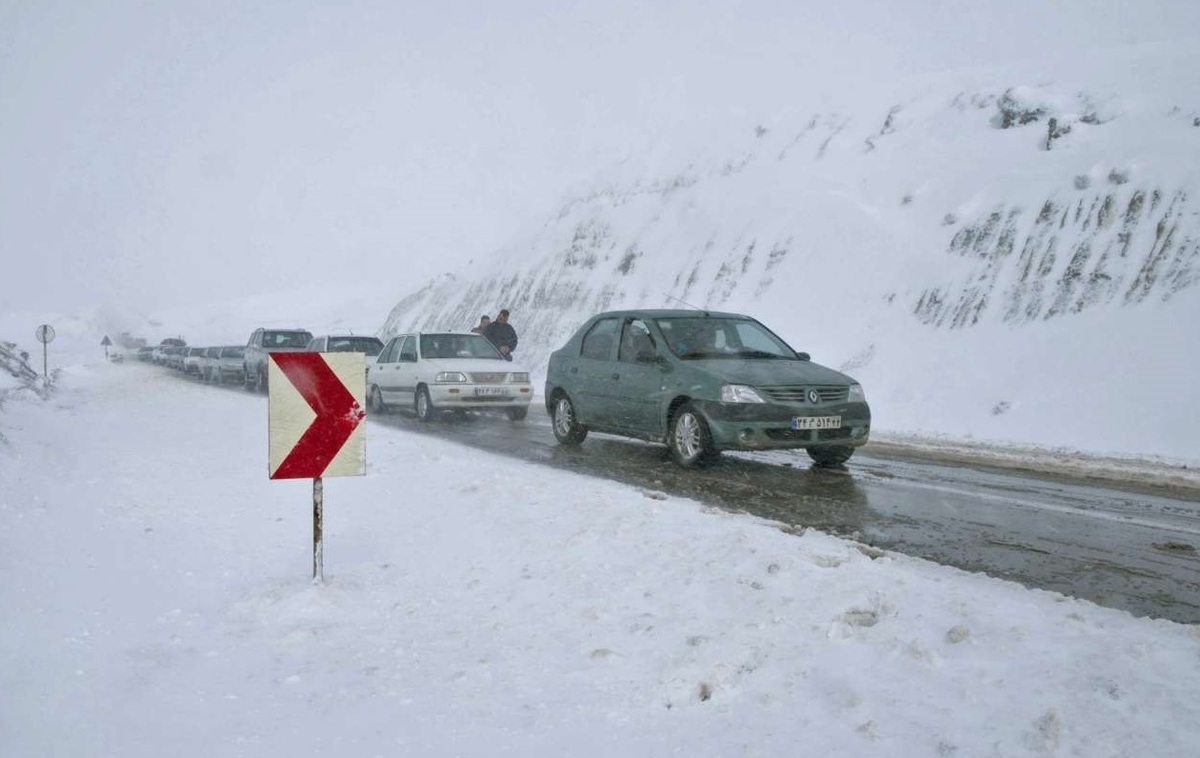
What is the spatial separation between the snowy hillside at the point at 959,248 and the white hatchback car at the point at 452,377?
6.52 meters

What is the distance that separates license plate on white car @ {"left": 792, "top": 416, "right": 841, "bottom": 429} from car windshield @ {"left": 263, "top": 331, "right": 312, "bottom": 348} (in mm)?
18633

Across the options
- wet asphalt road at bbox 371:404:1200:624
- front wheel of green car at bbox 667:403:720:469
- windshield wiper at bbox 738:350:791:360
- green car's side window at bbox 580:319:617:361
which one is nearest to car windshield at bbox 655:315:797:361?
windshield wiper at bbox 738:350:791:360

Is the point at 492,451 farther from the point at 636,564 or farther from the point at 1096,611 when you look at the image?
the point at 1096,611

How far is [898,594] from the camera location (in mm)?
3893

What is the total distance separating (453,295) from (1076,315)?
3550cm

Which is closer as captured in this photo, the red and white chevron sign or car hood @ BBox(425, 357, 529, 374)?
the red and white chevron sign

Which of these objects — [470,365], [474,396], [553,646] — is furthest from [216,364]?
[553,646]

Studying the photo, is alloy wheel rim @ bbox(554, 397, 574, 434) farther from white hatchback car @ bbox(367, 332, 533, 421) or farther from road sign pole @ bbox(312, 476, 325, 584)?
road sign pole @ bbox(312, 476, 325, 584)

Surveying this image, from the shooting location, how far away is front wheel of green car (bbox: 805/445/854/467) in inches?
348

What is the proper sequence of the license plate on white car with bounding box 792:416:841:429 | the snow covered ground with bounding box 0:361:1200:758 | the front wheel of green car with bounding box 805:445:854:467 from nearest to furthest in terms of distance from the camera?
the snow covered ground with bounding box 0:361:1200:758, the license plate on white car with bounding box 792:416:841:429, the front wheel of green car with bounding box 805:445:854:467

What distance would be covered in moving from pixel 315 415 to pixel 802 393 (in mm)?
4945

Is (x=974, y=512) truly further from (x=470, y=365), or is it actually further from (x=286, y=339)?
(x=286, y=339)

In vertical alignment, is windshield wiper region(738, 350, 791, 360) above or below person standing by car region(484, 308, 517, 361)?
below

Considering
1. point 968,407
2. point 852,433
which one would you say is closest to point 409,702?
point 852,433
